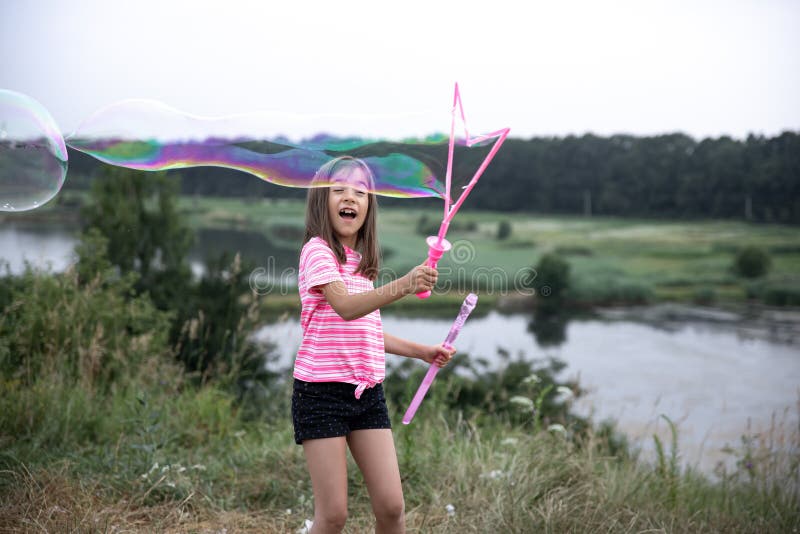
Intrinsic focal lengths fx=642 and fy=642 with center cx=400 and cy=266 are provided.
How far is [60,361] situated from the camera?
3.67 metres

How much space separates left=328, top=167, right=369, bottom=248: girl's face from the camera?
188 centimetres

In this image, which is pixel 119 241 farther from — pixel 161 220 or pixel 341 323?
pixel 341 323

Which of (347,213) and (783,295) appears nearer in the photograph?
(347,213)

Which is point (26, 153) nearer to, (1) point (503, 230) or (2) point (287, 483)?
(2) point (287, 483)

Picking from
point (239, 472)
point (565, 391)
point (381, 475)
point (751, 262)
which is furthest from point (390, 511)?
point (751, 262)

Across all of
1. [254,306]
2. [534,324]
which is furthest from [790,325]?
[254,306]

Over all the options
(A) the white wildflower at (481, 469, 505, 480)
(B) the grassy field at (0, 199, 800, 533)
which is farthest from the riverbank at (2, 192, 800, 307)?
(A) the white wildflower at (481, 469, 505, 480)

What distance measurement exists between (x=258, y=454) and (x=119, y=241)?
6.78 meters

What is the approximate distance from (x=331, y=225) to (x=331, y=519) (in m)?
0.83

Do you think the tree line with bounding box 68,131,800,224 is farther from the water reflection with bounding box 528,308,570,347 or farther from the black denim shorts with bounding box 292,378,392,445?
the black denim shorts with bounding box 292,378,392,445

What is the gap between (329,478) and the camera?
1.75 metres

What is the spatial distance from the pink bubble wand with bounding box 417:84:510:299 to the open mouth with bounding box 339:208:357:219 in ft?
0.88

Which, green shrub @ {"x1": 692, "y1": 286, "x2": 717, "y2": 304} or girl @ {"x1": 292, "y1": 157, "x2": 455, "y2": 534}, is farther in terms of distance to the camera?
green shrub @ {"x1": 692, "y1": 286, "x2": 717, "y2": 304}

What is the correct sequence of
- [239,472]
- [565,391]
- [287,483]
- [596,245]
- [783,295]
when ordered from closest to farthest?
[287,483], [239,472], [565,391], [783,295], [596,245]
